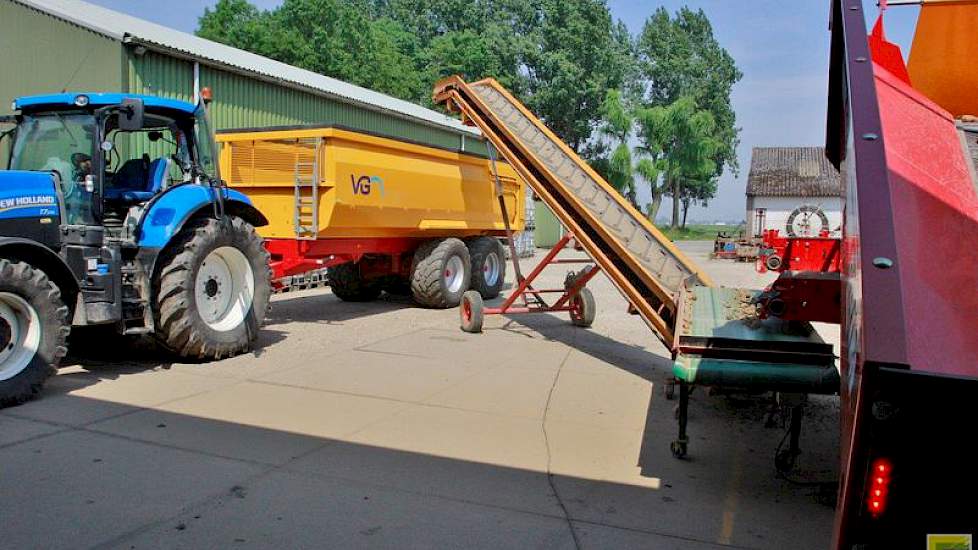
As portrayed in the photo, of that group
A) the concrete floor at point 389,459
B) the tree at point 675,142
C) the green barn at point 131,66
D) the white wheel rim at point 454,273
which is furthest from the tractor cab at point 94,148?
the tree at point 675,142

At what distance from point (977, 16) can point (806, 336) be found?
6.58 feet

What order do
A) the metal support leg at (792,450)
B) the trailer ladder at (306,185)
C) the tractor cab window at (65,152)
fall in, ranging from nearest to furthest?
the metal support leg at (792,450) → the tractor cab window at (65,152) → the trailer ladder at (306,185)

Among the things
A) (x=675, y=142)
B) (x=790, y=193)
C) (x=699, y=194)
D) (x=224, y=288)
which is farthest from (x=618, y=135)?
(x=224, y=288)

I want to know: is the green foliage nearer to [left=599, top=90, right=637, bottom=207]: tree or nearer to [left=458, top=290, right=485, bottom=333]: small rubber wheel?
[left=599, top=90, right=637, bottom=207]: tree

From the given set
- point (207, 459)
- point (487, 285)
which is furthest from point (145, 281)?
point (487, 285)

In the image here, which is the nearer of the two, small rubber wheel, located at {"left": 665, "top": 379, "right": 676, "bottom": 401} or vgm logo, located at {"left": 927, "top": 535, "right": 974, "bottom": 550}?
vgm logo, located at {"left": 927, "top": 535, "right": 974, "bottom": 550}

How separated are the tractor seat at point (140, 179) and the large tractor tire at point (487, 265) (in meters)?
6.22

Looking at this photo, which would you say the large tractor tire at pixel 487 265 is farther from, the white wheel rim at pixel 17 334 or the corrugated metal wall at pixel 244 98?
the white wheel rim at pixel 17 334

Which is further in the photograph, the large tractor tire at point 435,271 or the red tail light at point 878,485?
the large tractor tire at point 435,271

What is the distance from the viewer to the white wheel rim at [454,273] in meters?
12.1

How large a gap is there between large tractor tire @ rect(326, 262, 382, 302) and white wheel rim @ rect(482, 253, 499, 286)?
74.3 inches

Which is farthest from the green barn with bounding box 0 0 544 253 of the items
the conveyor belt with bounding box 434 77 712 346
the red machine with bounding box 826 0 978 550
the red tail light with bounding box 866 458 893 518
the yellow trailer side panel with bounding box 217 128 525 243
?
the red tail light with bounding box 866 458 893 518

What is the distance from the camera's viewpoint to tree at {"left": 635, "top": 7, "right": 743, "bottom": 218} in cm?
6088

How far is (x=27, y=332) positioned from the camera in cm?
565
